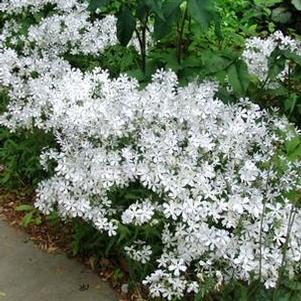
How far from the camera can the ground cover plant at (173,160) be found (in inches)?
122

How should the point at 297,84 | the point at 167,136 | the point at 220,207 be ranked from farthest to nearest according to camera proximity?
the point at 297,84
the point at 167,136
the point at 220,207

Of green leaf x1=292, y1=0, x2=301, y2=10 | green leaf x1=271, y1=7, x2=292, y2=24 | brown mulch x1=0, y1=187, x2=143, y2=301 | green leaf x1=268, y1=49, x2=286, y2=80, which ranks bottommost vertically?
brown mulch x1=0, y1=187, x2=143, y2=301

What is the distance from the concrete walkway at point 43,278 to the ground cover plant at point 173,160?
153 millimetres

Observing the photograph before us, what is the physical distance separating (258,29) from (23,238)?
3.38 m

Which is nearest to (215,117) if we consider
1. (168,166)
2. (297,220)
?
(168,166)

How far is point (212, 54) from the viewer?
4.39 m

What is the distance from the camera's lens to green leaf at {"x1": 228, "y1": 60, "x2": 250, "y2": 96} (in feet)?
13.2

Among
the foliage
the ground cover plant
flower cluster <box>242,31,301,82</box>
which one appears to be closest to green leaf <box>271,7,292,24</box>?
the ground cover plant

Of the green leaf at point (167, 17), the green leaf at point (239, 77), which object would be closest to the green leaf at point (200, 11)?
the green leaf at point (167, 17)

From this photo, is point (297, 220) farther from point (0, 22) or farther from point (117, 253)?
point (0, 22)

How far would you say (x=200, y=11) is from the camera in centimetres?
369

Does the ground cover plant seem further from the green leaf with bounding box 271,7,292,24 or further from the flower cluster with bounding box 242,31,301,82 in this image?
the green leaf with bounding box 271,7,292,24

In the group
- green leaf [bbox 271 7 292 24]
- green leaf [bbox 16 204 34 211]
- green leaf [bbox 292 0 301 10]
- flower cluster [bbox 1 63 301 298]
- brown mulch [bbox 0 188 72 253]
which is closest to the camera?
flower cluster [bbox 1 63 301 298]

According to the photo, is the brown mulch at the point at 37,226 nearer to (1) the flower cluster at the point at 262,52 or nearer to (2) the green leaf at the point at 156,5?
(2) the green leaf at the point at 156,5
